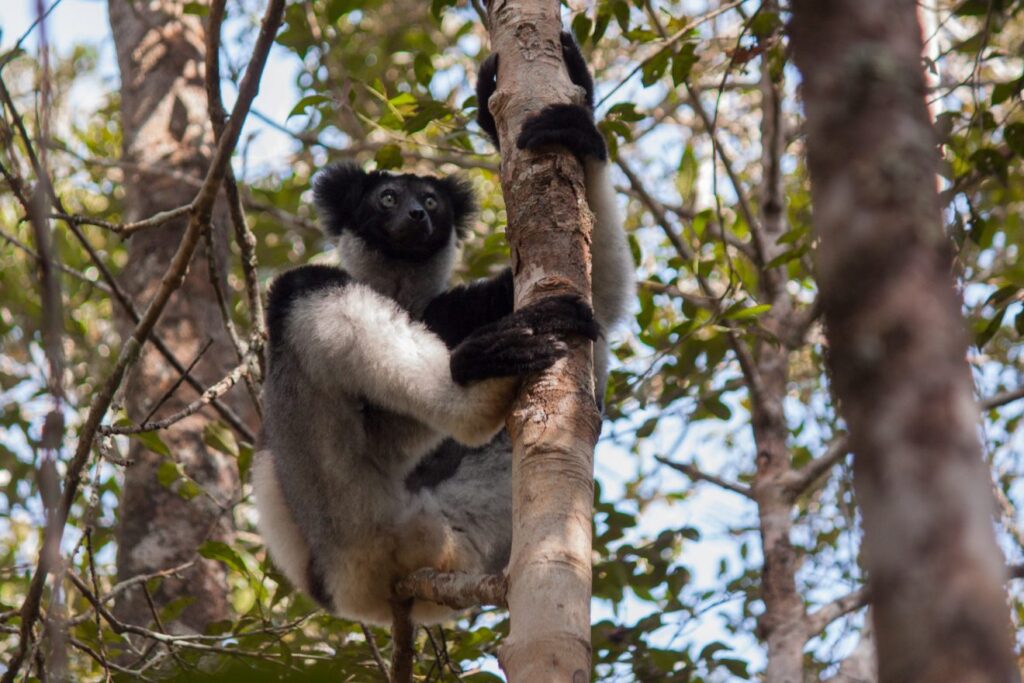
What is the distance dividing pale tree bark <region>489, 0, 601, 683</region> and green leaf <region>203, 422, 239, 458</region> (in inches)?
90.0

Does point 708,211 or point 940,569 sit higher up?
point 708,211

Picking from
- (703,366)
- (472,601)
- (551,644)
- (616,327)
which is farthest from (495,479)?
(551,644)

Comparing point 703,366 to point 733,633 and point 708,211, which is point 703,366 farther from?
point 733,633

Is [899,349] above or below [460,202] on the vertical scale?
below

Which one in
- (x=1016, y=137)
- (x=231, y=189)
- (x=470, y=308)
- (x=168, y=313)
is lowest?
(x=470, y=308)

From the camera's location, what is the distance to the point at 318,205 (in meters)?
5.27

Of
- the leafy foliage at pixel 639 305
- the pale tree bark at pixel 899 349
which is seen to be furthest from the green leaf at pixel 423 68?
the pale tree bark at pixel 899 349

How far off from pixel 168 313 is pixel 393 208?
1847mm

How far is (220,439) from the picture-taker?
16.0 feet

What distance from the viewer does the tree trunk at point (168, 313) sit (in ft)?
18.3

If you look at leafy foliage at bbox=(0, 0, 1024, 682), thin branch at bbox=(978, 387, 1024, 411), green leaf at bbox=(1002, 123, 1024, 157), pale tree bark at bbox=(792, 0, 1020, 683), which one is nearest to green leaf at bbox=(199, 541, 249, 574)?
leafy foliage at bbox=(0, 0, 1024, 682)

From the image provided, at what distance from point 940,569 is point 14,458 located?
21.0 feet

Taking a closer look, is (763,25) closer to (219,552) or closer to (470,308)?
(470,308)

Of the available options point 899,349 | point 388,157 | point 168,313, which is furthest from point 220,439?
point 899,349
